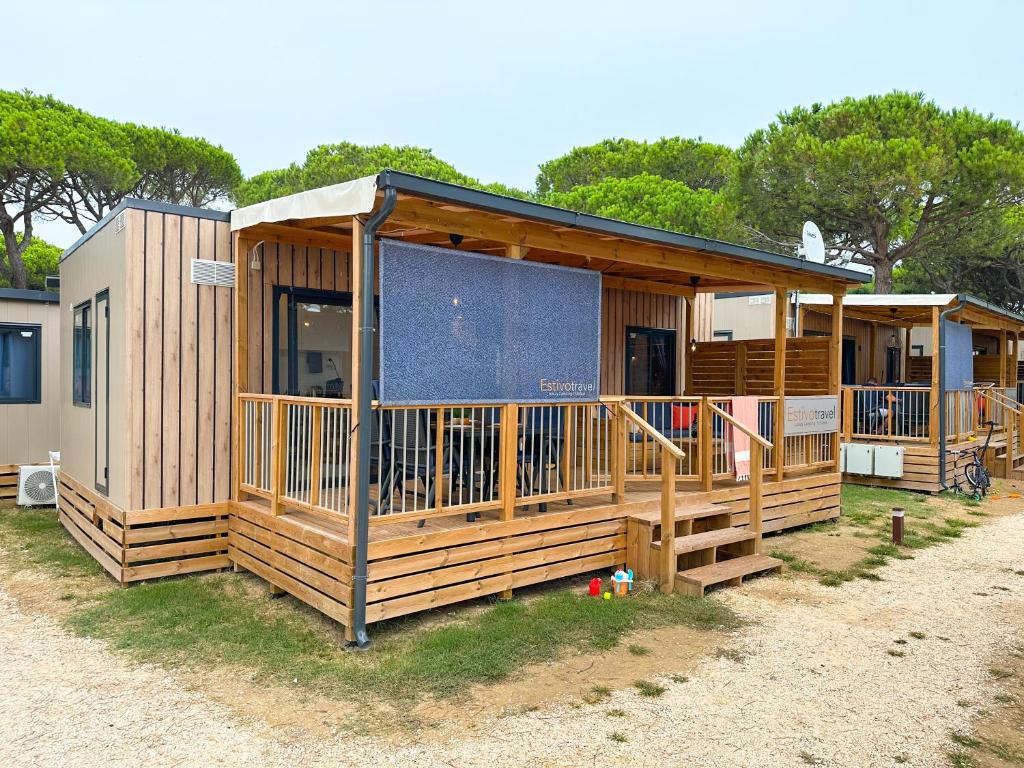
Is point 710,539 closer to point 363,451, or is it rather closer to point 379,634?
point 379,634

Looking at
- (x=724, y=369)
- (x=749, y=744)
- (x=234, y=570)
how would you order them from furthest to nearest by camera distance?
1. (x=724, y=369)
2. (x=234, y=570)
3. (x=749, y=744)

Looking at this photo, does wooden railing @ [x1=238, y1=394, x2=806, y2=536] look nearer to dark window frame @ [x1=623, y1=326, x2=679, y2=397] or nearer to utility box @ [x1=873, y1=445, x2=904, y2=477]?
dark window frame @ [x1=623, y1=326, x2=679, y2=397]

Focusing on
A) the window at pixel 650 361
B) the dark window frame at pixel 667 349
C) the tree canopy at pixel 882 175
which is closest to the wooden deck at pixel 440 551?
the dark window frame at pixel 667 349

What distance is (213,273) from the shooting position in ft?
18.4

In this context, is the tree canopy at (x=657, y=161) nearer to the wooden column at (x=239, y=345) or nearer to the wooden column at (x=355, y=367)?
the wooden column at (x=239, y=345)

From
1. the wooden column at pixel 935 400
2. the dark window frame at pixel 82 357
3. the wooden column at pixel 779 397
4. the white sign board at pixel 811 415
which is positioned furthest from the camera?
the wooden column at pixel 935 400

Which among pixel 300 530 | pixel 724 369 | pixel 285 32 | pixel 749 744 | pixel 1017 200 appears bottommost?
pixel 749 744

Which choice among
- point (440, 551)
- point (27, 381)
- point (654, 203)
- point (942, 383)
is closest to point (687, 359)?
point (942, 383)

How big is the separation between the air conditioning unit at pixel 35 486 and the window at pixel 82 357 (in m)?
1.79

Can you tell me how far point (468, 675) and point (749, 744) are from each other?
1.41 metres

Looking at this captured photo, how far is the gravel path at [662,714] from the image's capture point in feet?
10.1

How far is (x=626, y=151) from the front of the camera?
88.3 ft

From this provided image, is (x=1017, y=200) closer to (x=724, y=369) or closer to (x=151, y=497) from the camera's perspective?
(x=724, y=369)

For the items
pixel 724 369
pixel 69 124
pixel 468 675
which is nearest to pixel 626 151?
pixel 69 124
